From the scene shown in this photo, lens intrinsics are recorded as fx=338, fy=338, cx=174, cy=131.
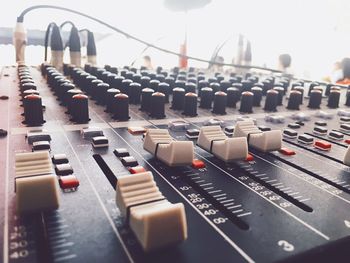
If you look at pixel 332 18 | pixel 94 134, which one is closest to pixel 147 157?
pixel 94 134

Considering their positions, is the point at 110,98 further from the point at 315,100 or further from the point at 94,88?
the point at 315,100

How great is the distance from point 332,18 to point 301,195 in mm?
6000

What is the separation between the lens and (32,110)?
3.11 feet

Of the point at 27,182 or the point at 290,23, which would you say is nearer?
the point at 27,182

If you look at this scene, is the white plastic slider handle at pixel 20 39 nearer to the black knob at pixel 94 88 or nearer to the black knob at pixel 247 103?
the black knob at pixel 94 88

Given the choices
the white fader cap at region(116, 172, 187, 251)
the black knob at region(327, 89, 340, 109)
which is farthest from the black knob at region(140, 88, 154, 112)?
the black knob at region(327, 89, 340, 109)

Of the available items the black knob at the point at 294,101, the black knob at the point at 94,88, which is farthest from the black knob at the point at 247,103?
the black knob at the point at 94,88

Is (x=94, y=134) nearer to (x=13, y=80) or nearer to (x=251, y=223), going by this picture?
(x=251, y=223)

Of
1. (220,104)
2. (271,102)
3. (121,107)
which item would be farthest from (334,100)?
(121,107)

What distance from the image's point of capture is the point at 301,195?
62 centimetres

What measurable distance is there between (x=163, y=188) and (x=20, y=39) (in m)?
1.92

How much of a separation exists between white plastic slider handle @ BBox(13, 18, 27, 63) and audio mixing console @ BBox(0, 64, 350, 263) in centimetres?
116

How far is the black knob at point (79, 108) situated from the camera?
993 mm

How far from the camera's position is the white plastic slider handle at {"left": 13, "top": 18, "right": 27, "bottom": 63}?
2105 millimetres
